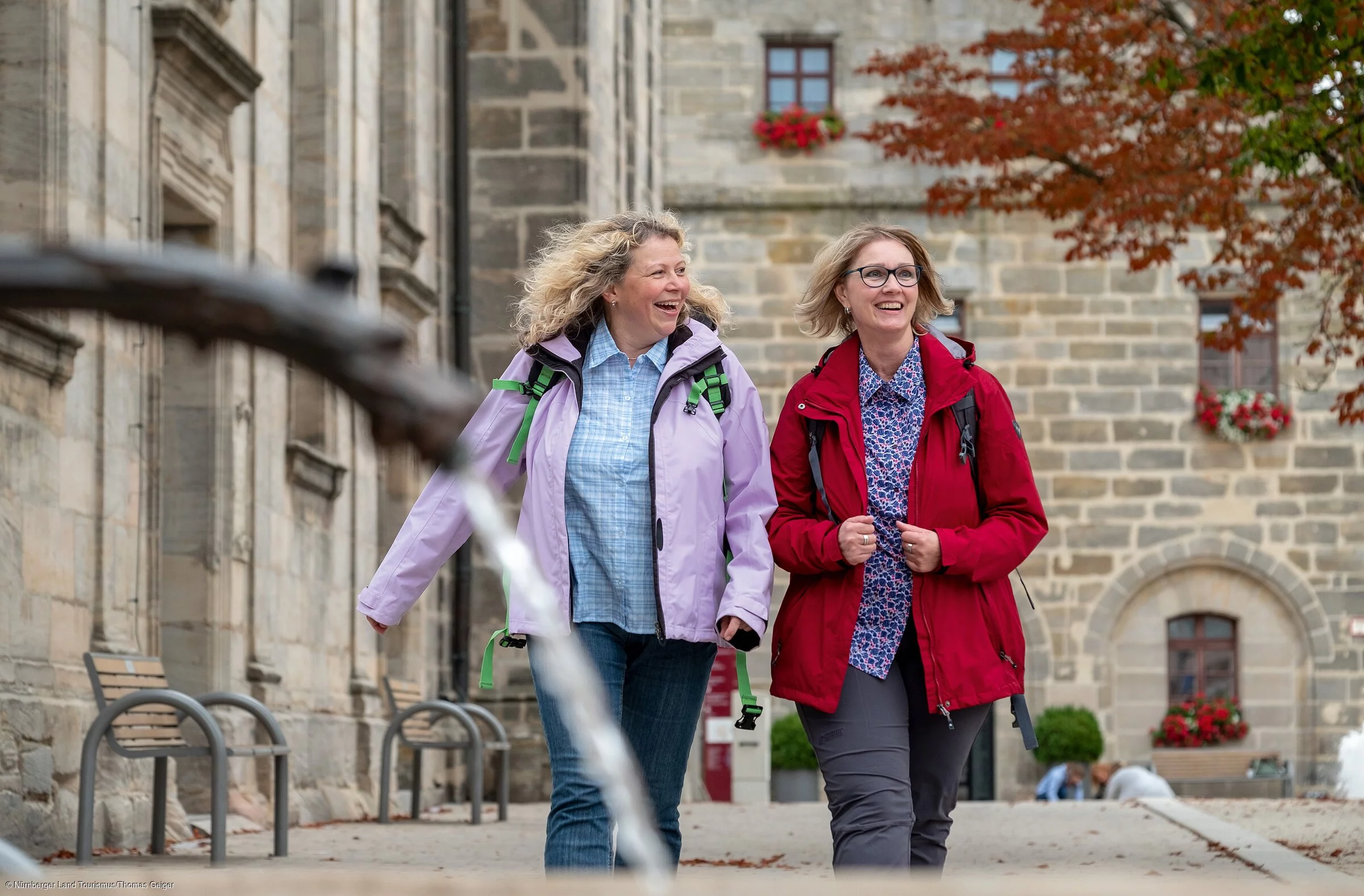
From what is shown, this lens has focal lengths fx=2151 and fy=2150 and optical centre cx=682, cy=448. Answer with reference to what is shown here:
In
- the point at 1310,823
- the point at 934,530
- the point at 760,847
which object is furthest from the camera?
the point at 1310,823

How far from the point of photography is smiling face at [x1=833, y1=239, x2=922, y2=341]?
475 centimetres

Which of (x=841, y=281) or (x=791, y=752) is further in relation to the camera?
(x=791, y=752)

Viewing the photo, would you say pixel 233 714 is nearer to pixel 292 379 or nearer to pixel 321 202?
pixel 292 379

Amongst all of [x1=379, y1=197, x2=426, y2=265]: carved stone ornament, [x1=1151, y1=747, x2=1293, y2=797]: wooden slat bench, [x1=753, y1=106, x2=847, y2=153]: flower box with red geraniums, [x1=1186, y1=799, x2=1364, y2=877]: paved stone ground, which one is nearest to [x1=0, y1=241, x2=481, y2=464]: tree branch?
[x1=1186, y1=799, x2=1364, y2=877]: paved stone ground

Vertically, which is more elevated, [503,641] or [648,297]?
[648,297]

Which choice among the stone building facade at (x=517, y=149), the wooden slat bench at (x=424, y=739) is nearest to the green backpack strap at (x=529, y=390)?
the wooden slat bench at (x=424, y=739)

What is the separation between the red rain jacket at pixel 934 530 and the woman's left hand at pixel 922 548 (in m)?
0.03

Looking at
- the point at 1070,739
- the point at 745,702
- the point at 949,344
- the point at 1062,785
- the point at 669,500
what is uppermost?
the point at 949,344

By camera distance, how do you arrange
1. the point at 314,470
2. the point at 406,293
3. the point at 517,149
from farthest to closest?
the point at 517,149 < the point at 406,293 < the point at 314,470

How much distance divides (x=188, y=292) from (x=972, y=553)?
327 cm

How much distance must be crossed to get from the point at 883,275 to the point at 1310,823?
6.83 meters

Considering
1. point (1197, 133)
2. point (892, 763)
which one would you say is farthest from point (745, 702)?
point (1197, 133)

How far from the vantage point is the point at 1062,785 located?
21.8 meters

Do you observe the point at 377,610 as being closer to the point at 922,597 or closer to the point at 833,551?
the point at 833,551
